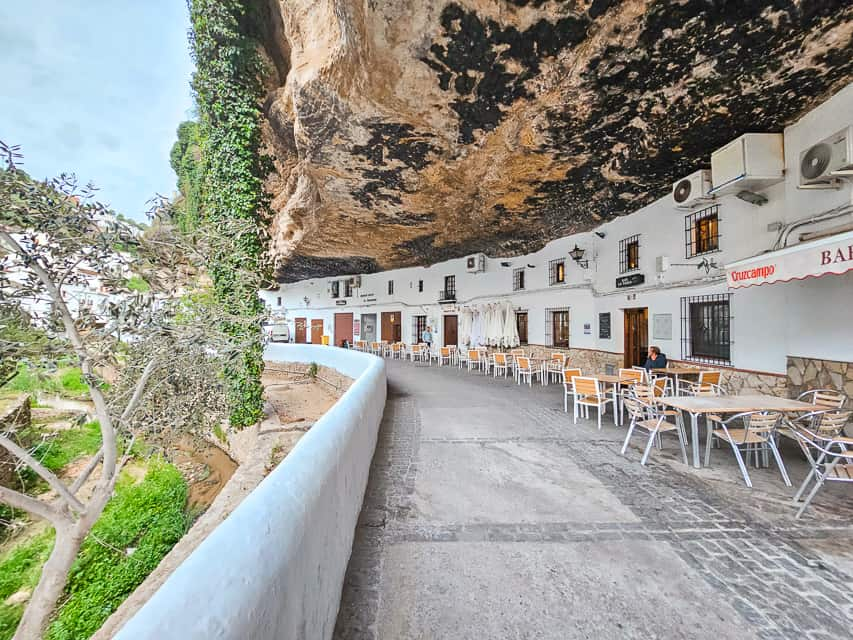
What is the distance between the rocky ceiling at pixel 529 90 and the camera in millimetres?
3963

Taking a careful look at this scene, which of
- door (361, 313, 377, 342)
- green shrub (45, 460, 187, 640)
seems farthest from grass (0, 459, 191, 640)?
door (361, 313, 377, 342)

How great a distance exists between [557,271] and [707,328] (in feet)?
16.3

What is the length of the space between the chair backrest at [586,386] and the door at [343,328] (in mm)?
17476

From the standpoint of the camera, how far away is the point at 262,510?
4.55 feet

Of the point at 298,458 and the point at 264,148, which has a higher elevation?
the point at 264,148

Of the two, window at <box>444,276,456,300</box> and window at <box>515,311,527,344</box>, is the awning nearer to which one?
window at <box>515,311,527,344</box>

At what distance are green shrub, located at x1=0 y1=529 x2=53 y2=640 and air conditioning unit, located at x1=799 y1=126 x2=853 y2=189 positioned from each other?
12.5 metres

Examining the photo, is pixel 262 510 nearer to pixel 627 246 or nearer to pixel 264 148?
pixel 264 148

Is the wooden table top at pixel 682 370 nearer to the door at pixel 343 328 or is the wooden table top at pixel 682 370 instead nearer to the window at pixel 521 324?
the window at pixel 521 324

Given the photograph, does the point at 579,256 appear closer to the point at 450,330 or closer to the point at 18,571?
the point at 450,330

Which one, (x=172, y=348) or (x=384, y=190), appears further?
(x=384, y=190)

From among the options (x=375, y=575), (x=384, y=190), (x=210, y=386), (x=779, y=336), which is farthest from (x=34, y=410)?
(x=779, y=336)

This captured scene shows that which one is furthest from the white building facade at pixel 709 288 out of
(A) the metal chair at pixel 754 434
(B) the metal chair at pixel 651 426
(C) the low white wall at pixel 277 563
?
(C) the low white wall at pixel 277 563

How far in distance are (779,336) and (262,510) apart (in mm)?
7606
